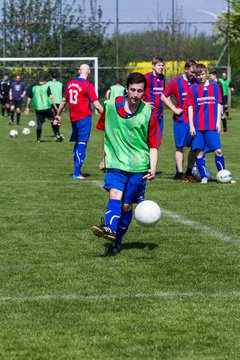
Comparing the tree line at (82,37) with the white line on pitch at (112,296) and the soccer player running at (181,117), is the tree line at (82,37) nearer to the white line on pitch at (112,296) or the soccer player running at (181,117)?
the soccer player running at (181,117)

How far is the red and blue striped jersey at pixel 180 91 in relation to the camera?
16219 millimetres

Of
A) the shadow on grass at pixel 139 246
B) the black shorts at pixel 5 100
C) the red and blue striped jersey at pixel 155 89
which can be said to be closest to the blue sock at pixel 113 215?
the shadow on grass at pixel 139 246

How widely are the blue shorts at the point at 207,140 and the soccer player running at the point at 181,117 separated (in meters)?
0.49

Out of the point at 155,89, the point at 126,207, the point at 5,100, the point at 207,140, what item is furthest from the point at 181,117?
the point at 5,100

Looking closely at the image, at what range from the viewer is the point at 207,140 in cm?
1563

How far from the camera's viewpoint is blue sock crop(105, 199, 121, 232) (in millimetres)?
8719

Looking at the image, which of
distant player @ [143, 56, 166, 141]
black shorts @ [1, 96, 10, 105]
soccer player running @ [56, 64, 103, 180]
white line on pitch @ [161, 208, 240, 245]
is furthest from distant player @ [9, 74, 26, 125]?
white line on pitch @ [161, 208, 240, 245]

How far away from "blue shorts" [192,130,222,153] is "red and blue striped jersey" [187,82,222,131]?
92 millimetres

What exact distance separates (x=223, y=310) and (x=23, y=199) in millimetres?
7384

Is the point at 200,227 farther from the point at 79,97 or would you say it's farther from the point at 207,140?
the point at 79,97

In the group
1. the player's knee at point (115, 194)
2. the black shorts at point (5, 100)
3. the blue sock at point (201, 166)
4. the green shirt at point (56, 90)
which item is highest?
the player's knee at point (115, 194)

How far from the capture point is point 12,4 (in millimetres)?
56312

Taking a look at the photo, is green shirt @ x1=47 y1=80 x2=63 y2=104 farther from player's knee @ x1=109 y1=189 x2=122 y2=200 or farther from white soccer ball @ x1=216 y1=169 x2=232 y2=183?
player's knee @ x1=109 y1=189 x2=122 y2=200

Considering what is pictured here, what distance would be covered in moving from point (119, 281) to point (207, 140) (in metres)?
8.32
